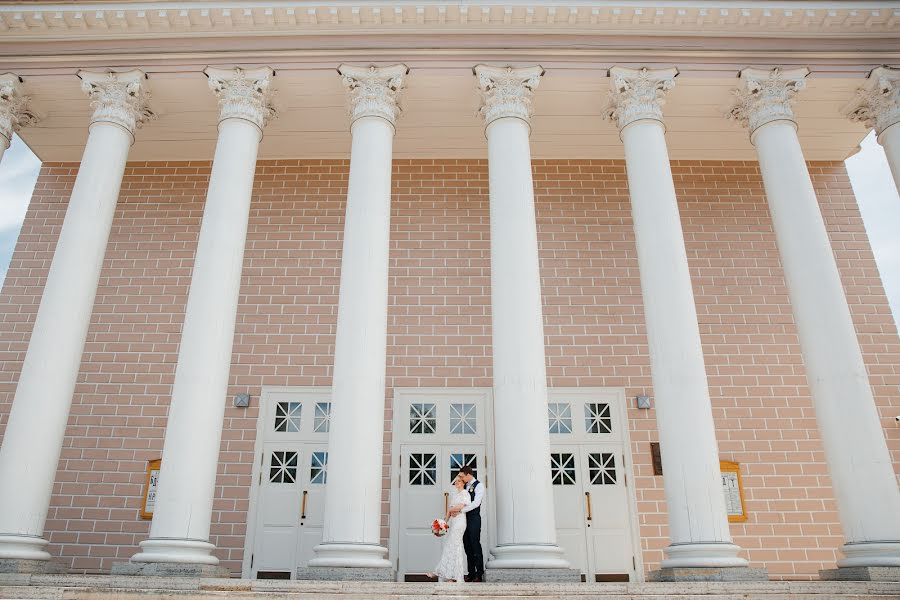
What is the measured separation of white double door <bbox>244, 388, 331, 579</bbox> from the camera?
1124cm

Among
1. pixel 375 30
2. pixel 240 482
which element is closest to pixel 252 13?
pixel 375 30

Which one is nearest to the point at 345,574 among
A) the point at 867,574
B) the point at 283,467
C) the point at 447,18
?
the point at 283,467

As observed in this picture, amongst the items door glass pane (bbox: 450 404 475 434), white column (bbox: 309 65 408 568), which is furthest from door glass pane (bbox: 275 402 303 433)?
white column (bbox: 309 65 408 568)

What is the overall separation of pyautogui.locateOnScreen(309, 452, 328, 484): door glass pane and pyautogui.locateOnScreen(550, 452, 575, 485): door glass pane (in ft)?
13.0

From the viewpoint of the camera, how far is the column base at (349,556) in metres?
7.88

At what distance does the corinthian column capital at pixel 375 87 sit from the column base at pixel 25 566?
7.49 m

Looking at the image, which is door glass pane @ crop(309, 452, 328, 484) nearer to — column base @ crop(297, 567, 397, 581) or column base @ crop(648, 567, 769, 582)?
column base @ crop(297, 567, 397, 581)

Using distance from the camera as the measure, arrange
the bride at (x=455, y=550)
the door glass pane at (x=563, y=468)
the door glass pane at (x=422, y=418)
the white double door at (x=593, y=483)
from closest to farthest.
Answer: the bride at (x=455, y=550) < the white double door at (x=593, y=483) < the door glass pane at (x=563, y=468) < the door glass pane at (x=422, y=418)

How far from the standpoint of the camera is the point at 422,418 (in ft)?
39.6

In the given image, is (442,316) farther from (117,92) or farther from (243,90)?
(117,92)

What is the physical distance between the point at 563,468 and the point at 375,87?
23.6 feet

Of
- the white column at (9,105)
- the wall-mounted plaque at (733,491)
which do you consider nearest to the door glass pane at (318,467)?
the wall-mounted plaque at (733,491)

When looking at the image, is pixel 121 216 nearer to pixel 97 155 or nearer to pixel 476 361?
pixel 97 155

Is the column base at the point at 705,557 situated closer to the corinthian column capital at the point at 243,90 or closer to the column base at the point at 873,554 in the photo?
the column base at the point at 873,554
